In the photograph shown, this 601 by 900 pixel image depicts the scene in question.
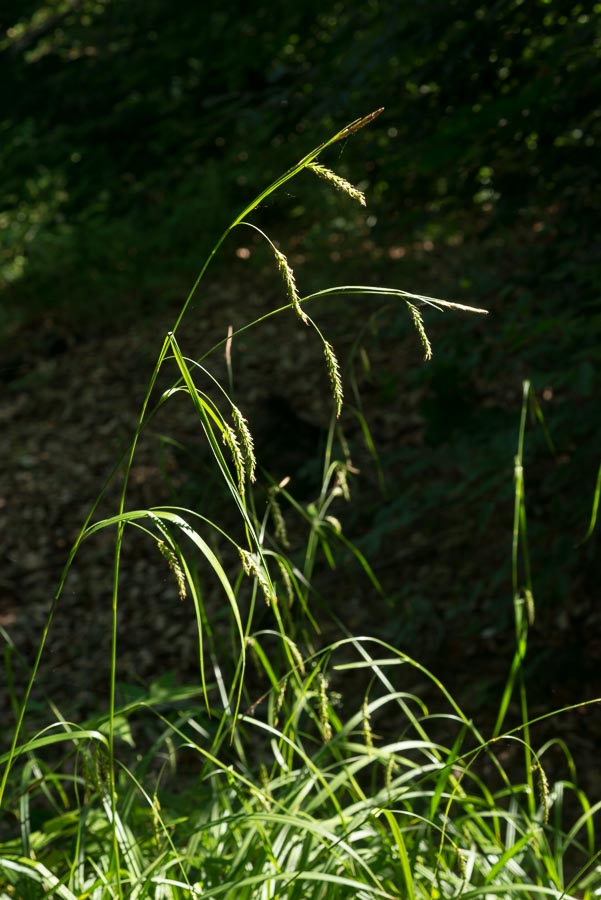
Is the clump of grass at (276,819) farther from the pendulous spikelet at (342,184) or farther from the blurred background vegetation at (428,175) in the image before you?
the blurred background vegetation at (428,175)


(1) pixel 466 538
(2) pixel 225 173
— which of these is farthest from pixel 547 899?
(2) pixel 225 173

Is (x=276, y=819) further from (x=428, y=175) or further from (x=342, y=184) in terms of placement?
(x=428, y=175)

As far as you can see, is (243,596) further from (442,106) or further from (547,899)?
(547,899)

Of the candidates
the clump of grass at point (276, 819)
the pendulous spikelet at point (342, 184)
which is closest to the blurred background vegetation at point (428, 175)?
the pendulous spikelet at point (342, 184)

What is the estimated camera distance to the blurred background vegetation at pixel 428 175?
286cm

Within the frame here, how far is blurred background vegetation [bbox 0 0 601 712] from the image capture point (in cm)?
286

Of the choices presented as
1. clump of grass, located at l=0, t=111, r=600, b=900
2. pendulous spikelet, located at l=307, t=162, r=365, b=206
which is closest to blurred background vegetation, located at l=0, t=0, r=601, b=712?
pendulous spikelet, located at l=307, t=162, r=365, b=206

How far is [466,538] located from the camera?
155 inches

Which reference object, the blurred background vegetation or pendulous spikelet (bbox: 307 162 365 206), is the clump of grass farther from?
the blurred background vegetation

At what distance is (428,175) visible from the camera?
12.0 ft

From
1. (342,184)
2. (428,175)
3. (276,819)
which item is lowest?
(428,175)

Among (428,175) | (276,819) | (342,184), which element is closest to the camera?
(342,184)

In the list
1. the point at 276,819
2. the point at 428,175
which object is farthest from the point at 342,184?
the point at 428,175

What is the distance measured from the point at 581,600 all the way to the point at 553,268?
126 centimetres
